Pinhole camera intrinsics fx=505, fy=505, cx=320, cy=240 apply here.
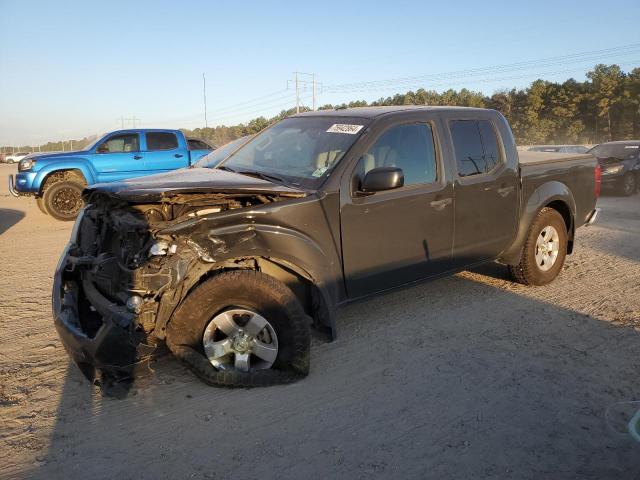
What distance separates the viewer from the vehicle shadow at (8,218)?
10.6m

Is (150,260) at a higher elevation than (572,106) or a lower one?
lower

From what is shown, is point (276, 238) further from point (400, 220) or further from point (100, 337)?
point (100, 337)

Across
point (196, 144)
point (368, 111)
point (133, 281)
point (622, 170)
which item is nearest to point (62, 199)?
point (196, 144)

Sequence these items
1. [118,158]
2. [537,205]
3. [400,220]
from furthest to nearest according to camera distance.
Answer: [118,158] → [537,205] → [400,220]

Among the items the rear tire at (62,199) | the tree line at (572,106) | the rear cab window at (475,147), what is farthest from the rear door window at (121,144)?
the tree line at (572,106)

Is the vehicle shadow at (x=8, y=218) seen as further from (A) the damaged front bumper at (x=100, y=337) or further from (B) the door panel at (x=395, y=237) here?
(B) the door panel at (x=395, y=237)

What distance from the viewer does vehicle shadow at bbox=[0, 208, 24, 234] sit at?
10.6 meters

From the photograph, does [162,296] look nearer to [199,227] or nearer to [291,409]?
[199,227]

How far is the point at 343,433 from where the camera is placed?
2.94 m

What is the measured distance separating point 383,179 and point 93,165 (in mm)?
9487

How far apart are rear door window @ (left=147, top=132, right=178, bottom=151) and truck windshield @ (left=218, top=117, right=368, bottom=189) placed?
7.96 meters

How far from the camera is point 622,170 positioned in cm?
1367

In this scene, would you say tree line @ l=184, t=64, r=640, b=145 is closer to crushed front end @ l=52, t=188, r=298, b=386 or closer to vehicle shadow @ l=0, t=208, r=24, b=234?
vehicle shadow @ l=0, t=208, r=24, b=234

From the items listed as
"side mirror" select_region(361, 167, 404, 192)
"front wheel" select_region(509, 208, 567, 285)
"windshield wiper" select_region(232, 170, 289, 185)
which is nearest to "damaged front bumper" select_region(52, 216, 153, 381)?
"windshield wiper" select_region(232, 170, 289, 185)
